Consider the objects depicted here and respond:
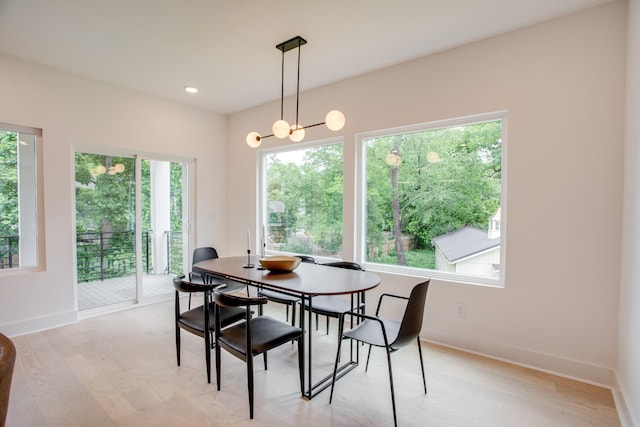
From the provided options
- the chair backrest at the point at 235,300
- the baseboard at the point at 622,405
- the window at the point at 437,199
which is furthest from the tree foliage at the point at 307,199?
the baseboard at the point at 622,405

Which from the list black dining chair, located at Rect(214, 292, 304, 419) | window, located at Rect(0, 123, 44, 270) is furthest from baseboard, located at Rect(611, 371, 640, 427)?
window, located at Rect(0, 123, 44, 270)

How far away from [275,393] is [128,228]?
3139 mm

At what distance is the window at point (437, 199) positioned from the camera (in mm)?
2875

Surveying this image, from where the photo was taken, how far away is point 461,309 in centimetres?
292

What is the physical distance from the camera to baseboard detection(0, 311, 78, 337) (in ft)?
10.4

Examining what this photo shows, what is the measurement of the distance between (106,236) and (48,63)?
2.01m

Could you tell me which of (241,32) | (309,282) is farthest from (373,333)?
(241,32)

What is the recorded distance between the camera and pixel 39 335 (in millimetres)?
→ 3219

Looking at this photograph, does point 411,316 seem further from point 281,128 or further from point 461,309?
point 281,128

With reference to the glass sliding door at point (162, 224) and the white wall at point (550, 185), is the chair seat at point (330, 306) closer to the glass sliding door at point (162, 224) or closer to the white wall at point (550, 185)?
the white wall at point (550, 185)

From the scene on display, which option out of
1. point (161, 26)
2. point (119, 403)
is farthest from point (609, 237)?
point (161, 26)

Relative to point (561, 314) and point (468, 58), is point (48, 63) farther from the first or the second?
point (561, 314)

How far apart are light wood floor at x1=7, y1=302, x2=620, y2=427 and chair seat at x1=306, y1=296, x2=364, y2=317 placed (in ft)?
1.50

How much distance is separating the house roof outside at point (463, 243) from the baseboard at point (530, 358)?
737 millimetres
